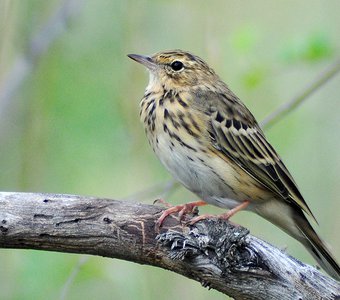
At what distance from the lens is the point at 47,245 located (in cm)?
580

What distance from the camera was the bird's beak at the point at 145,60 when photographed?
736 centimetres

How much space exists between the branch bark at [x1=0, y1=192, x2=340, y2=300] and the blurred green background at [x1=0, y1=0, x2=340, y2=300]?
1301mm

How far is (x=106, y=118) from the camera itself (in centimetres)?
773

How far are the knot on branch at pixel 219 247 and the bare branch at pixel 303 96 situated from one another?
1690mm

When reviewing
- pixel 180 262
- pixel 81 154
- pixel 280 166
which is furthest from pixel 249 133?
pixel 180 262

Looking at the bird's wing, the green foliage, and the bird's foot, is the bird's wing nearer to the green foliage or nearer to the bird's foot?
the green foliage

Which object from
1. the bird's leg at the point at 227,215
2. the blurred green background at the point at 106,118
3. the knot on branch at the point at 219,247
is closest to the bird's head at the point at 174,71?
the blurred green background at the point at 106,118

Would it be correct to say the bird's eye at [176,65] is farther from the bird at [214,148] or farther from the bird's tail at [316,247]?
the bird's tail at [316,247]

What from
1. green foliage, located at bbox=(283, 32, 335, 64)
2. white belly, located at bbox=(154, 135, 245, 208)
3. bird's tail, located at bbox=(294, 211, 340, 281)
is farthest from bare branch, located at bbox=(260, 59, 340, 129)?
bird's tail, located at bbox=(294, 211, 340, 281)

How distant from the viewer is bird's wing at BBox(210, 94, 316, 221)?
7.12 m

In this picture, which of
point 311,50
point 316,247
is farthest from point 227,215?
point 311,50

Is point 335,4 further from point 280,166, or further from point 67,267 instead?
point 67,267

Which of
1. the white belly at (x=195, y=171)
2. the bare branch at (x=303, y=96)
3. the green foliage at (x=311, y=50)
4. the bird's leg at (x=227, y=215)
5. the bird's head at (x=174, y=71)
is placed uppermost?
the bird's head at (x=174, y=71)

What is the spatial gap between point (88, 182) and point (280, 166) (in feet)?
6.37
